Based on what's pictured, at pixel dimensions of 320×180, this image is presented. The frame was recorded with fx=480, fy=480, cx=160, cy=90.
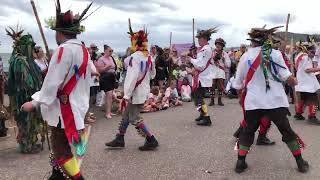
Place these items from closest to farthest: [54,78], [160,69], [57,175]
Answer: [54,78], [57,175], [160,69]

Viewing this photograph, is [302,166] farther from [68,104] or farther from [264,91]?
[68,104]

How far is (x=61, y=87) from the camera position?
4.45 metres

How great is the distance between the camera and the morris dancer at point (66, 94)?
4359 mm

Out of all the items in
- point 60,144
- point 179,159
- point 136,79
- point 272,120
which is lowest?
point 179,159

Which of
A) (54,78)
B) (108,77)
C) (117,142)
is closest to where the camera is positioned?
(54,78)

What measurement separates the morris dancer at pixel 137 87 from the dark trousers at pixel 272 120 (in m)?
1.68

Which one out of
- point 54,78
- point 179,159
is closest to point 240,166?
point 179,159

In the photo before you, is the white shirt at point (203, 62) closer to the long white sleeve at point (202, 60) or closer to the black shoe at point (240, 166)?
the long white sleeve at point (202, 60)

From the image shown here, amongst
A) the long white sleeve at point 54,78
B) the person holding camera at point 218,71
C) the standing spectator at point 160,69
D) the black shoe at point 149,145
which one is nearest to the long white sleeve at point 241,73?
the black shoe at point 149,145

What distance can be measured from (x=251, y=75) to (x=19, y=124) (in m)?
3.46

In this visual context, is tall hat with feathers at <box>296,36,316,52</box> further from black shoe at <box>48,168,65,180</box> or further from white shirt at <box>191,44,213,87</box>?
black shoe at <box>48,168,65,180</box>

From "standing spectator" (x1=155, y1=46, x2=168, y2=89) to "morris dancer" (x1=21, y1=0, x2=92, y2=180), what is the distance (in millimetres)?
8610

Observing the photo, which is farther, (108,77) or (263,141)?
(108,77)

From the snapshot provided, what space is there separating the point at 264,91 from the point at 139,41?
220cm
